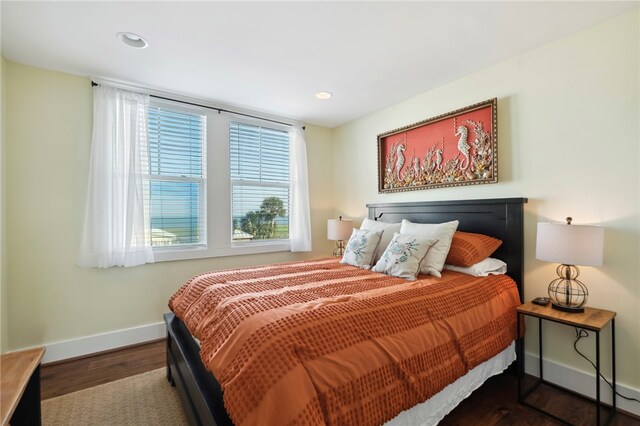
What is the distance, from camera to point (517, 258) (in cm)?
229

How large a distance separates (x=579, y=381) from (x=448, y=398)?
119 cm

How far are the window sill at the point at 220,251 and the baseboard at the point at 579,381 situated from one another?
106 inches

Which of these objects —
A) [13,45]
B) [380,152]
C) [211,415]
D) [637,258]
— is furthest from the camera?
[380,152]

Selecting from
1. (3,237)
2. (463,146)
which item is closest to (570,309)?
(463,146)

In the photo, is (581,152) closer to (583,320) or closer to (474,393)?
(583,320)

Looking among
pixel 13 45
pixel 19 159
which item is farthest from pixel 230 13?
pixel 19 159

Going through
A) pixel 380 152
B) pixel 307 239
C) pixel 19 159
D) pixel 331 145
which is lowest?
pixel 307 239

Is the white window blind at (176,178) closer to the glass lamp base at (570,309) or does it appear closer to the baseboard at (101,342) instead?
the baseboard at (101,342)

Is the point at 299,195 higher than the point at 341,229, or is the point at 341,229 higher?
the point at 299,195

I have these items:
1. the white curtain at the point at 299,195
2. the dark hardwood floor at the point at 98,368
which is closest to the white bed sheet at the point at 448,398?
the dark hardwood floor at the point at 98,368

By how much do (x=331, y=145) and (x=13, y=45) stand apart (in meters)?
3.28

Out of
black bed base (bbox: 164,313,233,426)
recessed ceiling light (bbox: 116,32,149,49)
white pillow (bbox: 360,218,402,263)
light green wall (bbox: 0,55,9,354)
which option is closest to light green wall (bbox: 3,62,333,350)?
light green wall (bbox: 0,55,9,354)

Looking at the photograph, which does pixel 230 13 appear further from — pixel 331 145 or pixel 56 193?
pixel 331 145

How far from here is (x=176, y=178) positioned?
3.15m
